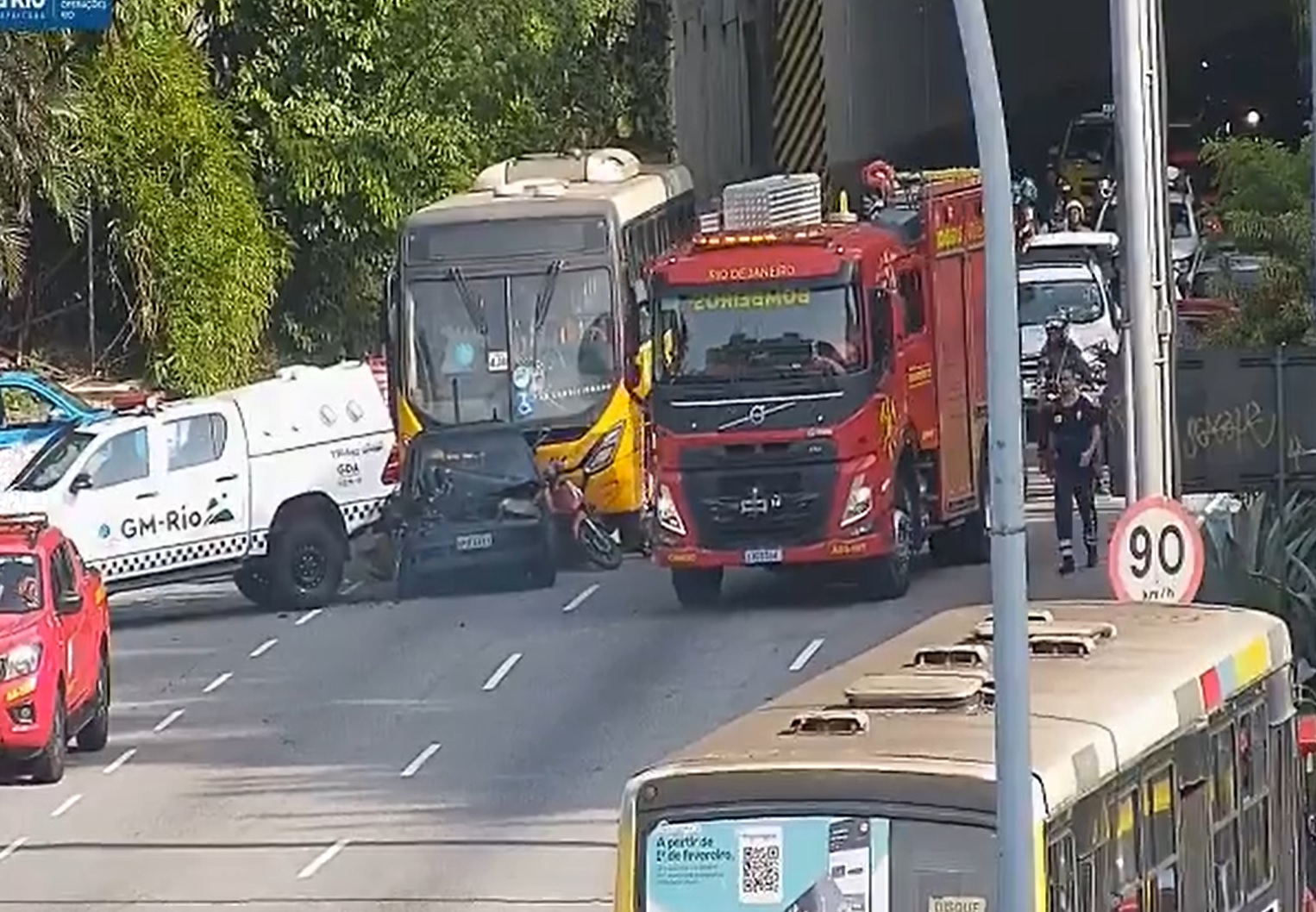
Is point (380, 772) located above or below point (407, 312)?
below

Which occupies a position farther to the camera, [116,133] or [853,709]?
[116,133]

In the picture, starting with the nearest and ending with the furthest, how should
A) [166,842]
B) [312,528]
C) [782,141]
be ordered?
[166,842] < [312,528] < [782,141]

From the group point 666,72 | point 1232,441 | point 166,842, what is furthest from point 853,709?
point 666,72

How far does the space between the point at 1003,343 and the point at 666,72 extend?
41.0 meters

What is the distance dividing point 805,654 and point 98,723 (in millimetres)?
5438

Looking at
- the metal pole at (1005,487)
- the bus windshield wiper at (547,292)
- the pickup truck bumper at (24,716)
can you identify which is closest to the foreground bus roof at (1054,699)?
the metal pole at (1005,487)

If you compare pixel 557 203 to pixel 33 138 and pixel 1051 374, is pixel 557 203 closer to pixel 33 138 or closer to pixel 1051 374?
pixel 1051 374

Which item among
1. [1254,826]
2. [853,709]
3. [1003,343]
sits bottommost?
[1254,826]

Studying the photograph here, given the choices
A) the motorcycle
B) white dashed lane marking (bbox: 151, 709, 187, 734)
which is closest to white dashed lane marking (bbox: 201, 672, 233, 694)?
white dashed lane marking (bbox: 151, 709, 187, 734)

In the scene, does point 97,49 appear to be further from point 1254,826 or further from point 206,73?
point 1254,826

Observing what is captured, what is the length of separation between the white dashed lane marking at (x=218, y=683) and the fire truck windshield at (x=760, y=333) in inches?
171

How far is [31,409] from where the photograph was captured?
Answer: 3812cm

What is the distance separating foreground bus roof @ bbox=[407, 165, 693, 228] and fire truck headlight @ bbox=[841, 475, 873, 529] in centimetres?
551

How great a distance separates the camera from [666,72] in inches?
2013
